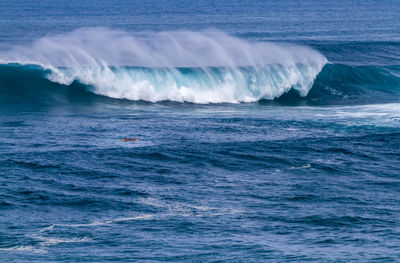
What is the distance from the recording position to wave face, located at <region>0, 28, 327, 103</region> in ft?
125

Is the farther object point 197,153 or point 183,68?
point 183,68

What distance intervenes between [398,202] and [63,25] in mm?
63464

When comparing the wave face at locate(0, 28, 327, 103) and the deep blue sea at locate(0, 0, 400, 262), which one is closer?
the deep blue sea at locate(0, 0, 400, 262)

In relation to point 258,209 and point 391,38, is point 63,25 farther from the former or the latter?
point 258,209

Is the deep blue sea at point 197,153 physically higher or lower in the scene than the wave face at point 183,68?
lower

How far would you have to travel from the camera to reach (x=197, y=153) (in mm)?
24875

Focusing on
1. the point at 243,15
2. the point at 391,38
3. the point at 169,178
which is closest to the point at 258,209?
the point at 169,178

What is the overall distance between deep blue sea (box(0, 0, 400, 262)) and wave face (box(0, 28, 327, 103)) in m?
0.11

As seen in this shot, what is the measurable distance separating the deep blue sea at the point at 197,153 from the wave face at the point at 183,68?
11cm

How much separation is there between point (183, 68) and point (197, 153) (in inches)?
677

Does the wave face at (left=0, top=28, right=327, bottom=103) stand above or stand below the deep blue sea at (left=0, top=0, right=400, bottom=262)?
above

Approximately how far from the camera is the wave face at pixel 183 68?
38.2 meters

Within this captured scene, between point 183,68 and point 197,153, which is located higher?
point 183,68

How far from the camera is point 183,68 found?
4153 cm
